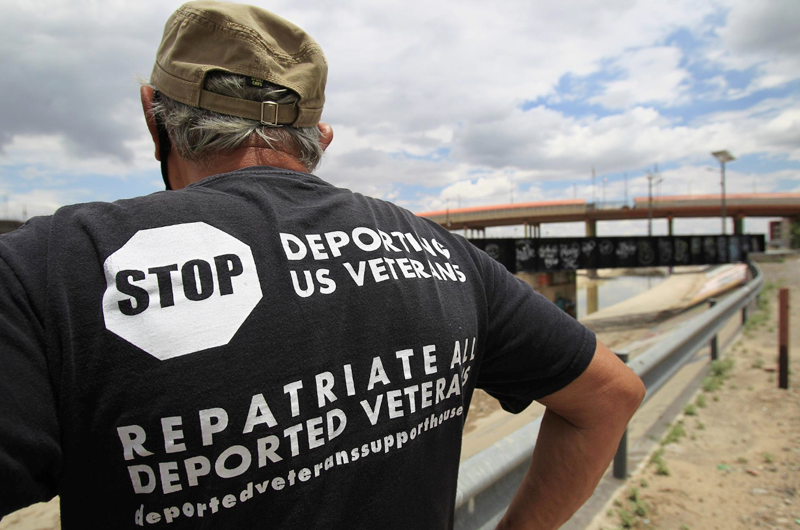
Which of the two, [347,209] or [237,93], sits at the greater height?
[237,93]

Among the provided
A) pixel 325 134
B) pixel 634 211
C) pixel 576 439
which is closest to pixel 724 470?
pixel 576 439

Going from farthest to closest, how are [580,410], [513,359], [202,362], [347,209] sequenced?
1. [580,410]
2. [513,359]
3. [347,209]
4. [202,362]

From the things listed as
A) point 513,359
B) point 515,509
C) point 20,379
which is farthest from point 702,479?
point 20,379

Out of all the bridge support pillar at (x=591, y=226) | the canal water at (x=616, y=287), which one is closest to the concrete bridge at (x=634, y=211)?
the bridge support pillar at (x=591, y=226)

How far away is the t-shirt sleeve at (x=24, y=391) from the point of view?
729 millimetres

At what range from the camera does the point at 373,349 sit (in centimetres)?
103

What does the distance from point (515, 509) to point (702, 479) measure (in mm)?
2608

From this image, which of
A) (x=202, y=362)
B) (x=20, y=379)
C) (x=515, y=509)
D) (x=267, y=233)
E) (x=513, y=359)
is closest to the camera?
(x=20, y=379)

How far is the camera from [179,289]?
35.2 inches

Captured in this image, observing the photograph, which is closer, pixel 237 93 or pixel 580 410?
pixel 237 93

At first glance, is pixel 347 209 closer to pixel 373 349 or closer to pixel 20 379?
pixel 373 349

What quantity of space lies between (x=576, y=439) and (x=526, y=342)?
459 millimetres

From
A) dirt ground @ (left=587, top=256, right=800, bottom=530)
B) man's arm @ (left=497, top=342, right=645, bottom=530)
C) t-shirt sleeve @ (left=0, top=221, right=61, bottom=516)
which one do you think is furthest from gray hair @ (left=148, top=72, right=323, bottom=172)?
dirt ground @ (left=587, top=256, right=800, bottom=530)

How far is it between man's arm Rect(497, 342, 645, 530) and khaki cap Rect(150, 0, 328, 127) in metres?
1.18
